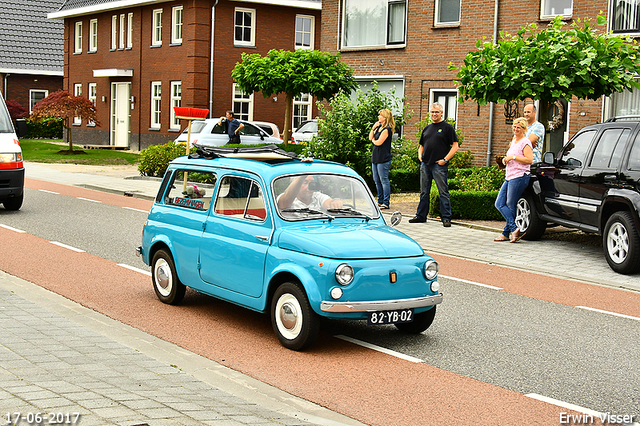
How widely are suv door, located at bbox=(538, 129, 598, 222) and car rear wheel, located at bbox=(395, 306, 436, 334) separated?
18.9 feet

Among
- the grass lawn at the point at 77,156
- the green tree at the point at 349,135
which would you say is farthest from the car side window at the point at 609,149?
the grass lawn at the point at 77,156

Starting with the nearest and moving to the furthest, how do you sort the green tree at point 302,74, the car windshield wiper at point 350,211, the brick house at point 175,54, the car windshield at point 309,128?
the car windshield wiper at point 350,211
the green tree at point 302,74
the car windshield at point 309,128
the brick house at point 175,54

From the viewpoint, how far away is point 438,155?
14828 mm

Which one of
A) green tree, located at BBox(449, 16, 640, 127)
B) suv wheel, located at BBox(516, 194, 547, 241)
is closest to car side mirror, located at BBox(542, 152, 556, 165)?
suv wheel, located at BBox(516, 194, 547, 241)

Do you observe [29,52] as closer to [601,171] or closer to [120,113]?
[120,113]

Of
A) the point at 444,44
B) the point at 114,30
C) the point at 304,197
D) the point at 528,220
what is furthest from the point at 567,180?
the point at 114,30

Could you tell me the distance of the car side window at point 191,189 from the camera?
7.92 meters

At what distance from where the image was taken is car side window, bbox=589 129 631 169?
11.4 metres

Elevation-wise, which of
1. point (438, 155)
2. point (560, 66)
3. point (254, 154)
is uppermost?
point (560, 66)

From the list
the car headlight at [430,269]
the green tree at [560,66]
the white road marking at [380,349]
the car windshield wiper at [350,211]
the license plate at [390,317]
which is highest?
the green tree at [560,66]

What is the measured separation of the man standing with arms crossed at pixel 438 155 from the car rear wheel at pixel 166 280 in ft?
24.5

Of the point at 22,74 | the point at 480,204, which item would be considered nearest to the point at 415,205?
the point at 480,204

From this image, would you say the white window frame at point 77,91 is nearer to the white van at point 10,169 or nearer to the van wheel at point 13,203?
the van wheel at point 13,203

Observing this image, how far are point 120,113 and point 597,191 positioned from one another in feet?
104
